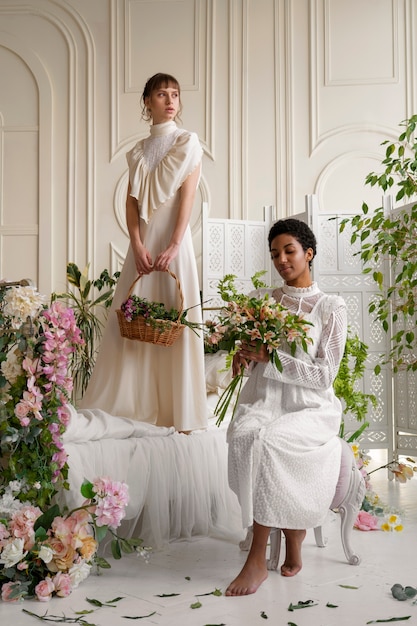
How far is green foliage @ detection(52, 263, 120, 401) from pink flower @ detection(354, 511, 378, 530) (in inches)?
142

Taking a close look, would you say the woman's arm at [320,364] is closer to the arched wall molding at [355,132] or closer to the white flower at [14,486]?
the white flower at [14,486]

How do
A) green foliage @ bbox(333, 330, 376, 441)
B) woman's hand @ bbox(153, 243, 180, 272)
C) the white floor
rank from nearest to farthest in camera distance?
the white floor, woman's hand @ bbox(153, 243, 180, 272), green foliage @ bbox(333, 330, 376, 441)

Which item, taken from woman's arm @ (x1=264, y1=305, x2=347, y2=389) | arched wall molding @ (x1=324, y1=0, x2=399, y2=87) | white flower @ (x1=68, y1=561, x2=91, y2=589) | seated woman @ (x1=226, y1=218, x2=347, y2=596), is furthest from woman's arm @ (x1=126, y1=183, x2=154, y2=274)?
arched wall molding @ (x1=324, y1=0, x2=399, y2=87)

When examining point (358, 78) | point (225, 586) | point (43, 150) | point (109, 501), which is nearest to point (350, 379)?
point (225, 586)

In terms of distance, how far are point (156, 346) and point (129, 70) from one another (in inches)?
171

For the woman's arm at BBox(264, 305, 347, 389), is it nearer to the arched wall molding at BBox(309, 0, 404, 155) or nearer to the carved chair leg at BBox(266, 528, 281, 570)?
the carved chair leg at BBox(266, 528, 281, 570)

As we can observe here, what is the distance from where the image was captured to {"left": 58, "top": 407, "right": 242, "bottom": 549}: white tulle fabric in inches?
138

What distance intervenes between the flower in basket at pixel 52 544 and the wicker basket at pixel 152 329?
3.29 ft

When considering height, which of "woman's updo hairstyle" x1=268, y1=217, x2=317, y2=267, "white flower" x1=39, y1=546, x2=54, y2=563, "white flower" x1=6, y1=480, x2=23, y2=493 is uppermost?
"woman's updo hairstyle" x1=268, y1=217, x2=317, y2=267

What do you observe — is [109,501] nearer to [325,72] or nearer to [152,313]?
[152,313]

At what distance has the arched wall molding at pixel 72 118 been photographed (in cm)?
770

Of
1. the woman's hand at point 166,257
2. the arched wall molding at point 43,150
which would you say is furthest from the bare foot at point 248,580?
the arched wall molding at point 43,150

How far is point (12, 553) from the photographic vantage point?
288 centimetres

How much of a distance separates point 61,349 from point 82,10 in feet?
18.7
